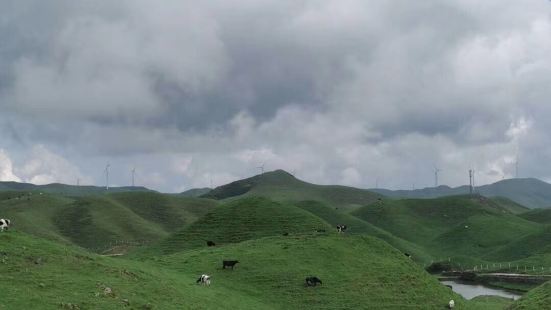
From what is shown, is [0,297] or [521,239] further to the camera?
[521,239]

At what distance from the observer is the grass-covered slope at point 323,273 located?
52469 mm

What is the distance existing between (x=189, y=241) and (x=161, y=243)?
750 centimetres

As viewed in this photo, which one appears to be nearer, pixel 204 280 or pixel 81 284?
pixel 81 284

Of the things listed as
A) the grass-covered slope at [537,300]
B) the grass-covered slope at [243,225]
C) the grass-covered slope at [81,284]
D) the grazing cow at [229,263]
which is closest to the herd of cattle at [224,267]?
the grazing cow at [229,263]

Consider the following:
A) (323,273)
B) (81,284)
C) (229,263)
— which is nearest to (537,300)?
(323,273)

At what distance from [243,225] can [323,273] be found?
1891 inches

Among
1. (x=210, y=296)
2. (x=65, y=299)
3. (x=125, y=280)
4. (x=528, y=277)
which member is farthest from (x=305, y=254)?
(x=528, y=277)

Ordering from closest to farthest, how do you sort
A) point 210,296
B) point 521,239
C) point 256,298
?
point 210,296
point 256,298
point 521,239

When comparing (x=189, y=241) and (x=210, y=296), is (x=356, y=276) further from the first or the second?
(x=189, y=241)

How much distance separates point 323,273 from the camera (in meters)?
59.6

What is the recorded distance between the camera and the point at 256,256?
64500mm

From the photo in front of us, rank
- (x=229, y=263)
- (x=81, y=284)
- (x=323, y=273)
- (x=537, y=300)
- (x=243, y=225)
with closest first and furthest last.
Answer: (x=81, y=284), (x=537, y=300), (x=323, y=273), (x=229, y=263), (x=243, y=225)

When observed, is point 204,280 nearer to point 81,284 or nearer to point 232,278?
point 232,278

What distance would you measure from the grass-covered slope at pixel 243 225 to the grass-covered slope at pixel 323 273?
2824cm
